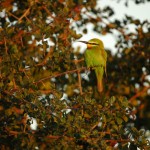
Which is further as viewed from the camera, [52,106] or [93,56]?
[93,56]

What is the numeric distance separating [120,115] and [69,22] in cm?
124

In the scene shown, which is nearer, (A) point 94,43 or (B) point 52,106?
(B) point 52,106

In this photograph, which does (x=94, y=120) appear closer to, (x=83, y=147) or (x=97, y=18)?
(x=83, y=147)

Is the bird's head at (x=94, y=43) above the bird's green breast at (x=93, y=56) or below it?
above

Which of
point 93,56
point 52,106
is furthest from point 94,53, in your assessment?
point 52,106

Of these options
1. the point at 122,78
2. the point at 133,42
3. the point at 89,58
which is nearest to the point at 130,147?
the point at 89,58

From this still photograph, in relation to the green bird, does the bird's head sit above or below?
above

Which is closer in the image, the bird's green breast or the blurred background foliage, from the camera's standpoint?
the blurred background foliage

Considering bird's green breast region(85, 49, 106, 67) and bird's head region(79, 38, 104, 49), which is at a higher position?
bird's head region(79, 38, 104, 49)

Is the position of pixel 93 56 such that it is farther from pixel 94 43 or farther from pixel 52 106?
pixel 52 106

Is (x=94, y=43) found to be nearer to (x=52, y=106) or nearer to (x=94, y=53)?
(x=94, y=53)

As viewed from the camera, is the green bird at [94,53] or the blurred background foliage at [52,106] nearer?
the blurred background foliage at [52,106]

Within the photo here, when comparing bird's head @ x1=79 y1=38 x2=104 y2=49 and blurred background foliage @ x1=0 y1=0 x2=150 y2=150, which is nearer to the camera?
blurred background foliage @ x1=0 y1=0 x2=150 y2=150

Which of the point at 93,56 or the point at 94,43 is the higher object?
the point at 94,43
